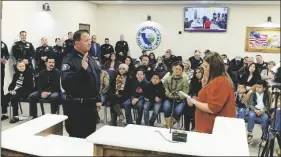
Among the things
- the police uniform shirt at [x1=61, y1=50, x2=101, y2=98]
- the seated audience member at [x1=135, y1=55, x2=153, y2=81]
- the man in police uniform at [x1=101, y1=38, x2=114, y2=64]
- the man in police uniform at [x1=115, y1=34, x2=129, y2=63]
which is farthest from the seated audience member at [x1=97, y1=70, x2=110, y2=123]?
the police uniform shirt at [x1=61, y1=50, x2=101, y2=98]

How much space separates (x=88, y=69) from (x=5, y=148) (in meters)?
1.03

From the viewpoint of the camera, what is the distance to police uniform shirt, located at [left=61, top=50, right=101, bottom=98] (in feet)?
7.71

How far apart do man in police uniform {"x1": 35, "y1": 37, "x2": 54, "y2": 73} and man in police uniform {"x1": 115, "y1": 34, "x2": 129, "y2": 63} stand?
42.8 inches

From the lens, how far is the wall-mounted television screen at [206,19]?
5.71 m

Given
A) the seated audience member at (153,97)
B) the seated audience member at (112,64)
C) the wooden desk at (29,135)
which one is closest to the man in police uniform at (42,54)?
the seated audience member at (112,64)

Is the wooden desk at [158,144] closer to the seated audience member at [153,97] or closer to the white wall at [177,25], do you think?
the seated audience member at [153,97]

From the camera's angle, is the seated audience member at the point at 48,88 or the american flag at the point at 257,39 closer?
the seated audience member at the point at 48,88

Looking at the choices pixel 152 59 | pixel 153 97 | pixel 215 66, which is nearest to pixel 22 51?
pixel 152 59

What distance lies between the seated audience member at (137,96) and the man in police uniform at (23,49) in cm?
231

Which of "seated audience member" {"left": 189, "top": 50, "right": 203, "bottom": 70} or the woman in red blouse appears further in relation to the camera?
"seated audience member" {"left": 189, "top": 50, "right": 203, "bottom": 70}

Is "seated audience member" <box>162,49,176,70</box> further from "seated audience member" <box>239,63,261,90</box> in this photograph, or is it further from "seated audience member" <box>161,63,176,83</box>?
"seated audience member" <box>239,63,261,90</box>

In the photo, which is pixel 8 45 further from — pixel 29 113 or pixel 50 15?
pixel 29 113

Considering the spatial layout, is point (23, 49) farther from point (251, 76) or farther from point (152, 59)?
point (251, 76)

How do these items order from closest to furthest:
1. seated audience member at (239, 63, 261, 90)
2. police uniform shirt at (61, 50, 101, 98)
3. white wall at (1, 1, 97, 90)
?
police uniform shirt at (61, 50, 101, 98), seated audience member at (239, 63, 261, 90), white wall at (1, 1, 97, 90)
